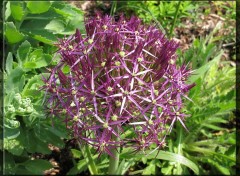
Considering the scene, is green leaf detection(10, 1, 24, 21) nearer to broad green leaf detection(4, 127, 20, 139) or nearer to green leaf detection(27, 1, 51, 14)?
green leaf detection(27, 1, 51, 14)

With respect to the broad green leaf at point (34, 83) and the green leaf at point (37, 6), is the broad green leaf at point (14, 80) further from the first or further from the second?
the green leaf at point (37, 6)

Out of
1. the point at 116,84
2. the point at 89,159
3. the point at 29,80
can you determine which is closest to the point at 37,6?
the point at 29,80

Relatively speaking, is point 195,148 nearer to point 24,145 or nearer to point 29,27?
point 24,145

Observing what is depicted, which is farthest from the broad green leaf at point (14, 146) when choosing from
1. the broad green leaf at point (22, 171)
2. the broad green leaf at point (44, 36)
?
the broad green leaf at point (44, 36)

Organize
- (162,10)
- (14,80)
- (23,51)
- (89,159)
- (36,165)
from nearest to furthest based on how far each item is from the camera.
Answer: (14,80) → (23,51) → (89,159) → (36,165) → (162,10)

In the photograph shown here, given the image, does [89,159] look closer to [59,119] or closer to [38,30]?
[59,119]

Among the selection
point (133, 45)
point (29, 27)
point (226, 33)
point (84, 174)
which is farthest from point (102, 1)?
point (133, 45)
